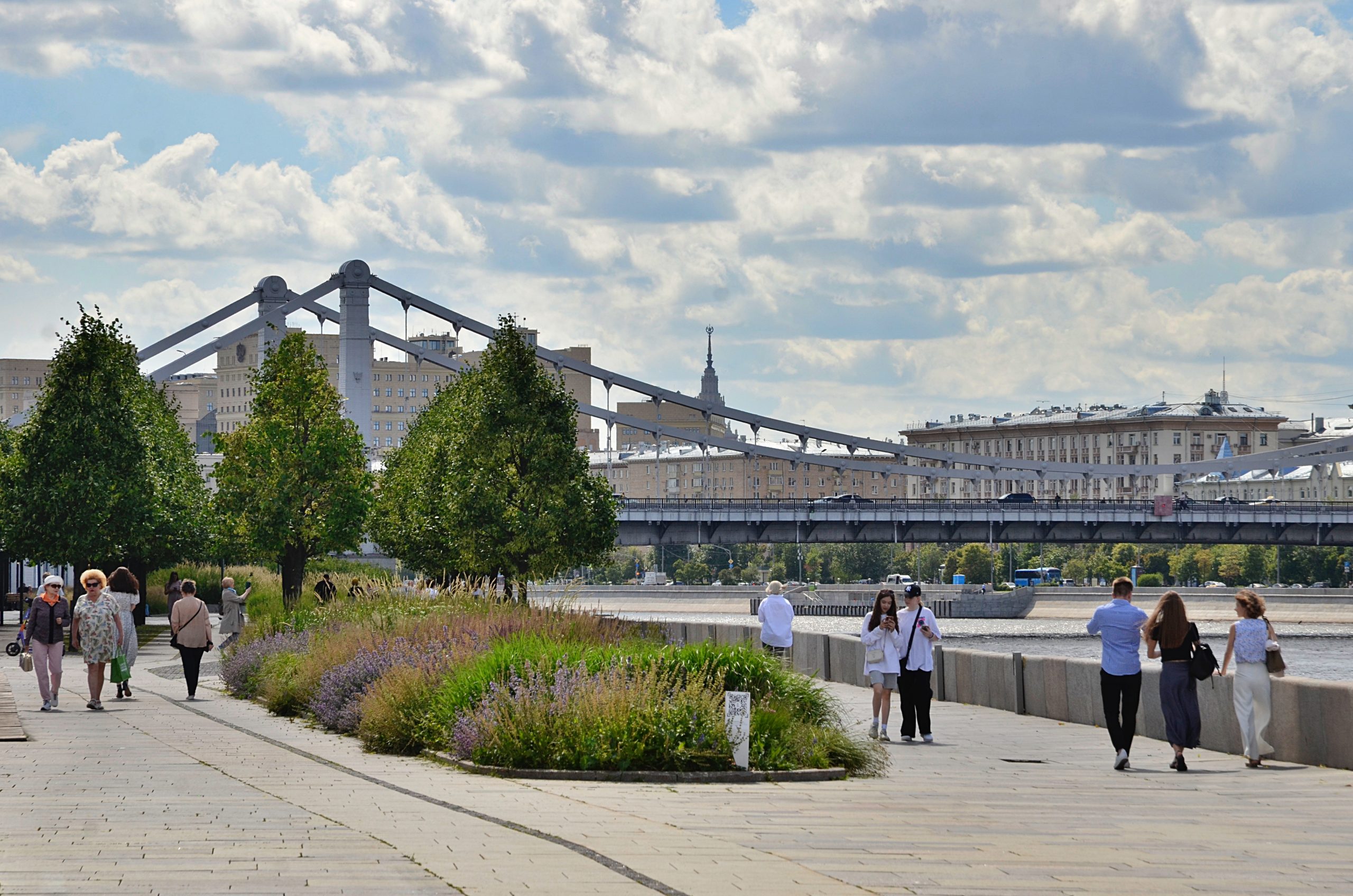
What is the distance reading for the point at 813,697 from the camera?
16.9 metres

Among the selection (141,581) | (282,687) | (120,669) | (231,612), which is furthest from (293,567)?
(282,687)

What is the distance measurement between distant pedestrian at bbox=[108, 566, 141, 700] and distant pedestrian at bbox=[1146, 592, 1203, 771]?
12724 millimetres

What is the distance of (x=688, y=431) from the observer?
100 metres

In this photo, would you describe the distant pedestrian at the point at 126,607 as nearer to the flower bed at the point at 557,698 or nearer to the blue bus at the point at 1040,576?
the flower bed at the point at 557,698

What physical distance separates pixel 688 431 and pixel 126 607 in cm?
7505

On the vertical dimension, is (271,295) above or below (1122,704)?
above

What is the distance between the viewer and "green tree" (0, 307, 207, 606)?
43.2 meters

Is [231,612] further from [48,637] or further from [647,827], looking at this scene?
[647,827]

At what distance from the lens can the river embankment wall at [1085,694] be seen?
52.2 feet

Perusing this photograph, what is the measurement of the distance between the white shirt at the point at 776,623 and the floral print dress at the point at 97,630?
809 cm

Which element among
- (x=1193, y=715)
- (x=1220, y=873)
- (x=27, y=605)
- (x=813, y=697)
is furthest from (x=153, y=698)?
(x=27, y=605)

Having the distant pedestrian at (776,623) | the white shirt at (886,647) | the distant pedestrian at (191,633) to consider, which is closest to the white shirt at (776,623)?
the distant pedestrian at (776,623)

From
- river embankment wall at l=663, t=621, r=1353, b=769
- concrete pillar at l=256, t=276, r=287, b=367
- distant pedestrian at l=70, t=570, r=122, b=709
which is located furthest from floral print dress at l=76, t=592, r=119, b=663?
concrete pillar at l=256, t=276, r=287, b=367

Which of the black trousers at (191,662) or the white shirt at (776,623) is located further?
the white shirt at (776,623)
